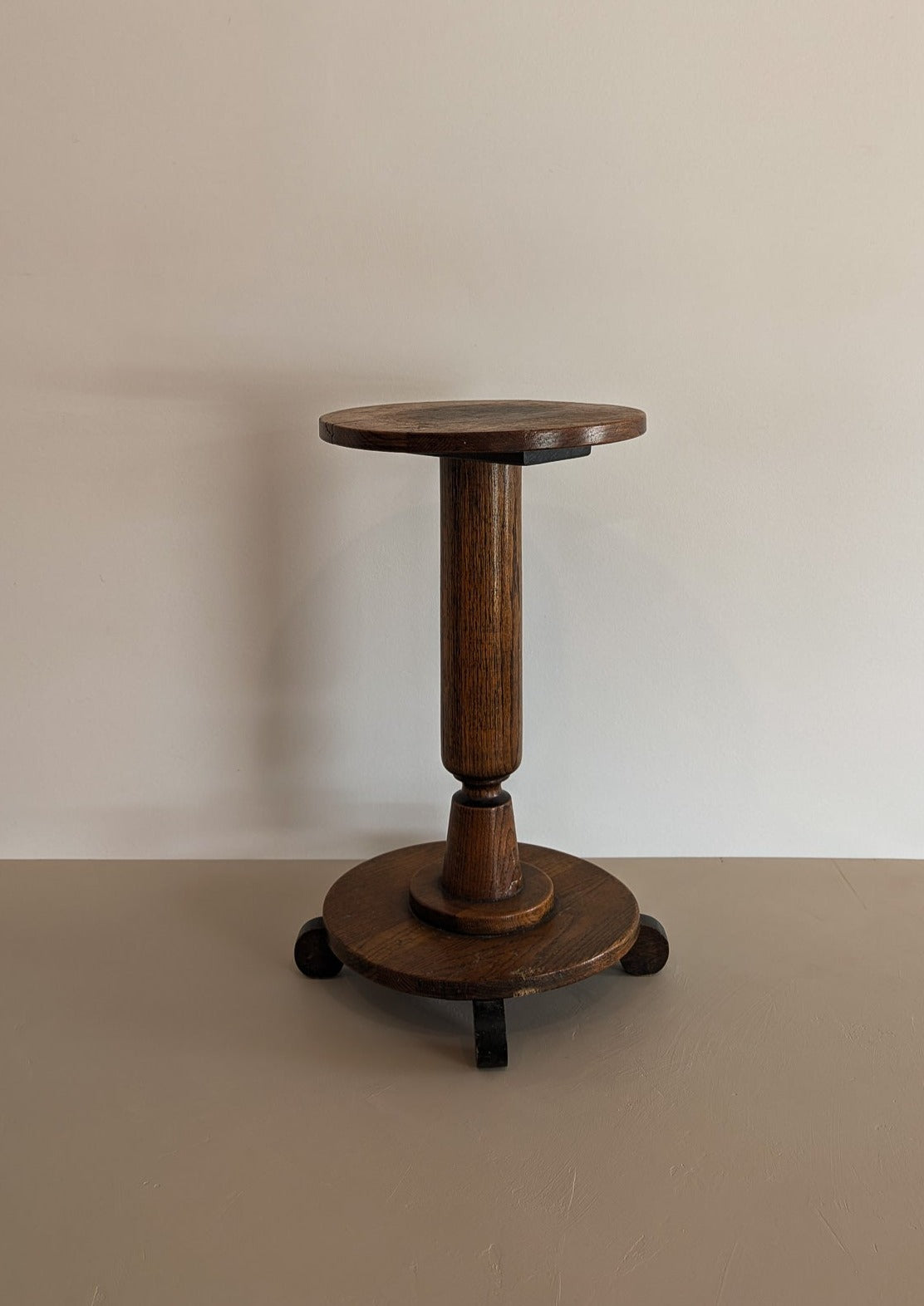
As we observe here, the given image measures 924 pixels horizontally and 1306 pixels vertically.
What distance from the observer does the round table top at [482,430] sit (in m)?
1.54

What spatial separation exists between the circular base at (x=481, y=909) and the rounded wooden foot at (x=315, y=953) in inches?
6.0

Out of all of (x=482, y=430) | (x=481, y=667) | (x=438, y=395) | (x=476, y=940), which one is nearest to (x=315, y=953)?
(x=476, y=940)

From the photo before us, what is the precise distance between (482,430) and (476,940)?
2.54ft

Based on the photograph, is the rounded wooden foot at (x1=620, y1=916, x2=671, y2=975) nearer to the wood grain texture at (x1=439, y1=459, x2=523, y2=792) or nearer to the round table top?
the wood grain texture at (x1=439, y1=459, x2=523, y2=792)

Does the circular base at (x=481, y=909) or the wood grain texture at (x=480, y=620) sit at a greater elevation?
the wood grain texture at (x=480, y=620)

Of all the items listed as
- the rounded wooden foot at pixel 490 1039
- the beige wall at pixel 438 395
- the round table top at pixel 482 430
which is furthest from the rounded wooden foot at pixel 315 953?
the round table top at pixel 482 430

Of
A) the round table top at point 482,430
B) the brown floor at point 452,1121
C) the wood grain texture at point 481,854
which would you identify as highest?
the round table top at point 482,430

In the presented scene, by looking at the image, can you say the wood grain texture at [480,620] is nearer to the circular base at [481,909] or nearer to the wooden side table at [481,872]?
the wooden side table at [481,872]

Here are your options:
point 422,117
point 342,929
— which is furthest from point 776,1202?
point 422,117

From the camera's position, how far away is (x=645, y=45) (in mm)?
2033

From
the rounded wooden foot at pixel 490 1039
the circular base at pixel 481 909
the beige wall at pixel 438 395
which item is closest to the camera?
the rounded wooden foot at pixel 490 1039

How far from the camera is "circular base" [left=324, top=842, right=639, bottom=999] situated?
172 cm

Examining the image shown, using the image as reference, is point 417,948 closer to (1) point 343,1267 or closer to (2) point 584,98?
(1) point 343,1267

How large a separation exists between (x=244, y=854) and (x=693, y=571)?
104 cm
